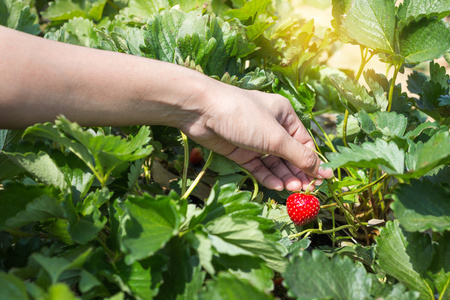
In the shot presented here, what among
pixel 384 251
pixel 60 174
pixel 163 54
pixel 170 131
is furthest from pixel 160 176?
pixel 384 251

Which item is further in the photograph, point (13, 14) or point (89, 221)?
point (13, 14)

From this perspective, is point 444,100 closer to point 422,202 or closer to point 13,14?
point 422,202

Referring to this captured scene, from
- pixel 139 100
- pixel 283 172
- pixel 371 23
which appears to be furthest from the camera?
pixel 283 172

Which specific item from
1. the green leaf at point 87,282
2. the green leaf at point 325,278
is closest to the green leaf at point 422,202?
the green leaf at point 325,278

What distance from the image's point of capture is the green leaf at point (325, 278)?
575 mm

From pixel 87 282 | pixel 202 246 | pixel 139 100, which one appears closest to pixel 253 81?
pixel 139 100

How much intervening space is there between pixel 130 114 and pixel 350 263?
49cm

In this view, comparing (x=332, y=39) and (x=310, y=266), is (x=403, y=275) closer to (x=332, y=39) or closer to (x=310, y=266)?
(x=310, y=266)

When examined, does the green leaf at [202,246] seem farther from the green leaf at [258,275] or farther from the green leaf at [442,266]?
the green leaf at [442,266]

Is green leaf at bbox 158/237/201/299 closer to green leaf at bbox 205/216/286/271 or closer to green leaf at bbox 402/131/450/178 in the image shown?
green leaf at bbox 205/216/286/271

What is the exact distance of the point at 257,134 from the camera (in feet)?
2.81

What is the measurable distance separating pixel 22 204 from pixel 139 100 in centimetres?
29

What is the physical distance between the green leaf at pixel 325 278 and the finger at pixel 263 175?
354mm

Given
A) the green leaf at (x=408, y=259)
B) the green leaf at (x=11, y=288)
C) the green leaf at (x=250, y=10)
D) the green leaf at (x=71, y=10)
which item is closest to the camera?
the green leaf at (x=11, y=288)
